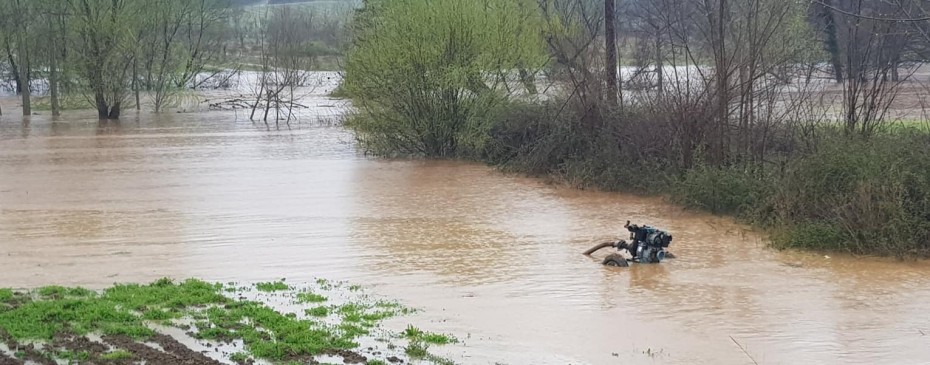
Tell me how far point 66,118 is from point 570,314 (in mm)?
41632

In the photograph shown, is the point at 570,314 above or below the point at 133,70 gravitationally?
below

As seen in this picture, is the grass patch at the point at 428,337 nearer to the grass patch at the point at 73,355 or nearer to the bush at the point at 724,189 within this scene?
the grass patch at the point at 73,355

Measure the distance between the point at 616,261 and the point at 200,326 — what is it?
5843 mm

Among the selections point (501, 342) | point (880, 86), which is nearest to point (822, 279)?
point (501, 342)

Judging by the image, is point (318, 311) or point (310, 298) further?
point (310, 298)

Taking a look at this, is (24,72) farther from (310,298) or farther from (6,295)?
(310,298)

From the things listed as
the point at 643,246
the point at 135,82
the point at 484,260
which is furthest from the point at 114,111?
the point at 643,246

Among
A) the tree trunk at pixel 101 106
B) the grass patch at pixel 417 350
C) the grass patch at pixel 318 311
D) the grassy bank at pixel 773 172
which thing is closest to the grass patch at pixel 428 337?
the grass patch at pixel 417 350

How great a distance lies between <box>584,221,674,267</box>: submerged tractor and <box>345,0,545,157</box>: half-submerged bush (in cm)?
1342

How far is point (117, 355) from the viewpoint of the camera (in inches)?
319

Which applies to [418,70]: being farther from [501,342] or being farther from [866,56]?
[501,342]

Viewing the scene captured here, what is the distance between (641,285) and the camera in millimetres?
12273

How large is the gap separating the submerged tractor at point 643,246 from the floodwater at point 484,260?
0.17 meters

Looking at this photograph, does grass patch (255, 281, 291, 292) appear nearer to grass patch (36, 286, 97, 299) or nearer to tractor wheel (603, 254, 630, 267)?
grass patch (36, 286, 97, 299)
